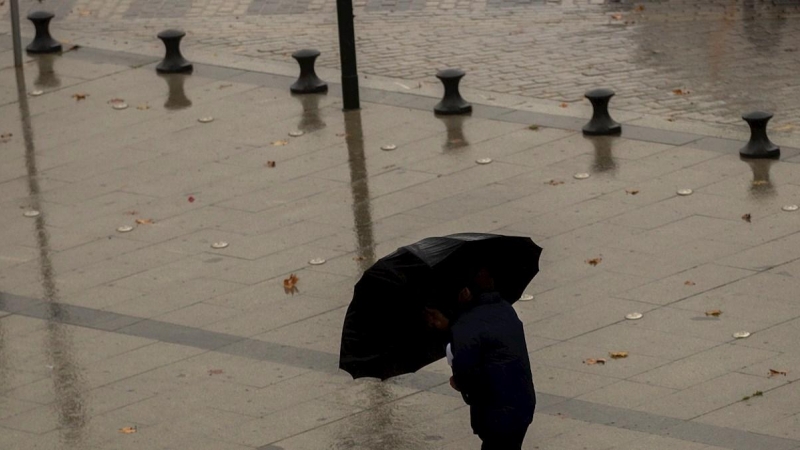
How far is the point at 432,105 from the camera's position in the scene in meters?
15.4

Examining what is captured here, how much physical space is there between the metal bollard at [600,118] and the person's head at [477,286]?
6.87 m

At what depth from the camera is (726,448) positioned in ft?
27.7

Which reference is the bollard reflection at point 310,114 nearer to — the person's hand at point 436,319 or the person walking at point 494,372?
the person's hand at point 436,319

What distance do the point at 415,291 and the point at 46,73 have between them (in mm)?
10634

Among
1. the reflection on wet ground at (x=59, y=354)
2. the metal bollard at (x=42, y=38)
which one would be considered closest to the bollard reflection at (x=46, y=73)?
the metal bollard at (x=42, y=38)

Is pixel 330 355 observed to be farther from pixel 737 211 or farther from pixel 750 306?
pixel 737 211

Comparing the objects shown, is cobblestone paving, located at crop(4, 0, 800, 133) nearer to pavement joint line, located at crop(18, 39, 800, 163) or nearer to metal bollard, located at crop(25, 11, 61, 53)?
pavement joint line, located at crop(18, 39, 800, 163)

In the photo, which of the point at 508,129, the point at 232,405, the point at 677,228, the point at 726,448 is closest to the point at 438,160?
the point at 508,129

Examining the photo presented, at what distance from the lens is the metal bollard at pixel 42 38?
698 inches

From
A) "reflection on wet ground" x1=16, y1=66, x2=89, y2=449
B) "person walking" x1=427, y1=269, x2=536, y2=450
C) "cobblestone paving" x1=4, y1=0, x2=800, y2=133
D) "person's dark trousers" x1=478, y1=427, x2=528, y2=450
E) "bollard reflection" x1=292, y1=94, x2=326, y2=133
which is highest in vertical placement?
"person walking" x1=427, y1=269, x2=536, y2=450

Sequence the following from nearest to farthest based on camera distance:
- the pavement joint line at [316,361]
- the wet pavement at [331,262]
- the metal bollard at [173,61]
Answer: the pavement joint line at [316,361], the wet pavement at [331,262], the metal bollard at [173,61]

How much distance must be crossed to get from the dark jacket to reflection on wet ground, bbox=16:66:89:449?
278 centimetres

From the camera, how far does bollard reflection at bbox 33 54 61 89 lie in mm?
16828

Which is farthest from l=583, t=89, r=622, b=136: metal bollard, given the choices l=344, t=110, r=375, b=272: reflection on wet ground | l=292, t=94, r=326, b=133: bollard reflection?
l=292, t=94, r=326, b=133: bollard reflection
